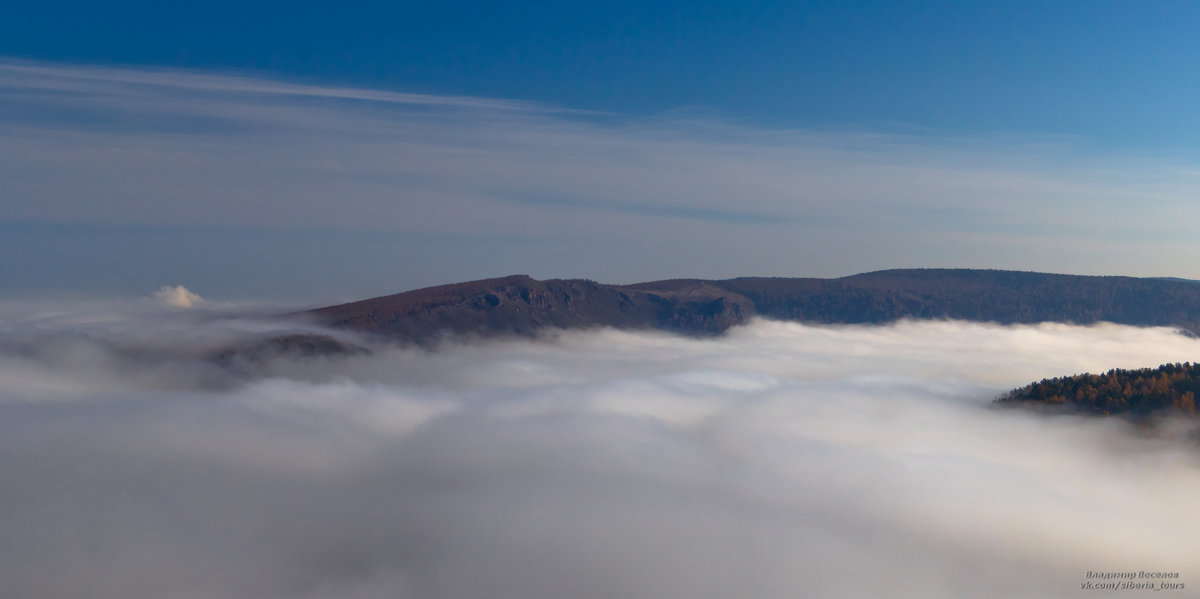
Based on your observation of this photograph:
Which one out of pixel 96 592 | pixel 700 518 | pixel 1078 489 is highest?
pixel 1078 489

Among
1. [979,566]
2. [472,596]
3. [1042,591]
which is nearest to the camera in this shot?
[1042,591]

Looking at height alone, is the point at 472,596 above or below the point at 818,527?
below

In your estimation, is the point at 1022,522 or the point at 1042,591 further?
the point at 1022,522

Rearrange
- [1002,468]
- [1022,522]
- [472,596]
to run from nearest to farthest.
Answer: [1022,522]
[472,596]
[1002,468]

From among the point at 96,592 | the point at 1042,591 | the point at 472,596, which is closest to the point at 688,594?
the point at 472,596

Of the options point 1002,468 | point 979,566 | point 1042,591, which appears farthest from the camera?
point 1002,468

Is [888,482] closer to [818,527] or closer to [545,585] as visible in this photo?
[818,527]

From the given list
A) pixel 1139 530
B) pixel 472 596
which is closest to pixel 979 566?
pixel 1139 530

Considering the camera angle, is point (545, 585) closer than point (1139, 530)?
No

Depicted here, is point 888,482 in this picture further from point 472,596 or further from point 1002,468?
point 472,596
